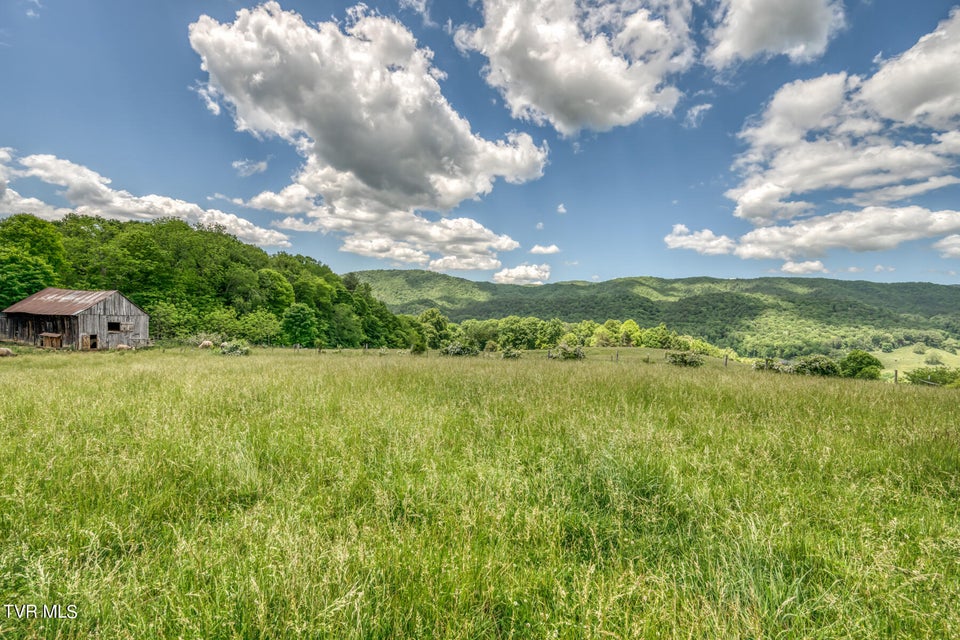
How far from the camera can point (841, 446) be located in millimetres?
4637

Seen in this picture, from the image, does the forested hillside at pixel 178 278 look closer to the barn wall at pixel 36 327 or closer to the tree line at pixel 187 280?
the tree line at pixel 187 280

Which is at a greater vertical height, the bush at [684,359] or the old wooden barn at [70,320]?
the old wooden barn at [70,320]

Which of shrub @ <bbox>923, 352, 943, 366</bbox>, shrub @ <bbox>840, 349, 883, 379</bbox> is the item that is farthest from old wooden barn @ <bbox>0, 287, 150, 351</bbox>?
shrub @ <bbox>923, 352, 943, 366</bbox>

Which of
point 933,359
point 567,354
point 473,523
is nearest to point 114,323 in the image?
point 567,354

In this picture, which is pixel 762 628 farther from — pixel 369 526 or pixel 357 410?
pixel 357 410

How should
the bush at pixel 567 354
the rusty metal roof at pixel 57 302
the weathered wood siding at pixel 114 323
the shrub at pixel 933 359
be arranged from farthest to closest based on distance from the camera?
the shrub at pixel 933 359
the weathered wood siding at pixel 114 323
the rusty metal roof at pixel 57 302
the bush at pixel 567 354

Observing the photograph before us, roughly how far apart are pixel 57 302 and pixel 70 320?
3267 mm

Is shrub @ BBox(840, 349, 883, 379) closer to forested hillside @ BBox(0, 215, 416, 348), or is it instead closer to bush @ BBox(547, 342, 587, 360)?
bush @ BBox(547, 342, 587, 360)

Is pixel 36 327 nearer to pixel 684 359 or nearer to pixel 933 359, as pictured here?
pixel 684 359

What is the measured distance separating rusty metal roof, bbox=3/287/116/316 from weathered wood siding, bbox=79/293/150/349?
62 cm

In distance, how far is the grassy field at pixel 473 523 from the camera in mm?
1945

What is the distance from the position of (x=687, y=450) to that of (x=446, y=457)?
3250mm

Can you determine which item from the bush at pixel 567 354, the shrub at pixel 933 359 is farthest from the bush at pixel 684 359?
the shrub at pixel 933 359

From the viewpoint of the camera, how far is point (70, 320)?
32344 millimetres
